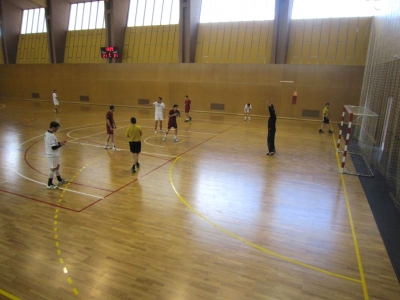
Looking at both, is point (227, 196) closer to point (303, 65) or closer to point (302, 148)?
point (302, 148)

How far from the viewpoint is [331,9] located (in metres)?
20.3

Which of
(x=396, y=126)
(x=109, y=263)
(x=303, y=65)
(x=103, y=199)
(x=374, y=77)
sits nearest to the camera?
(x=109, y=263)

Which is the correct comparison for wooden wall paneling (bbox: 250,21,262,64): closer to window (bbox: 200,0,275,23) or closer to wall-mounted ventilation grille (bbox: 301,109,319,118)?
window (bbox: 200,0,275,23)

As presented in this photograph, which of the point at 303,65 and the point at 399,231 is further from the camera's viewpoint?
the point at 303,65

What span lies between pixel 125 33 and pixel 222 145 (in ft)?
64.9

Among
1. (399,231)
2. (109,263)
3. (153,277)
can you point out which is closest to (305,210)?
(399,231)

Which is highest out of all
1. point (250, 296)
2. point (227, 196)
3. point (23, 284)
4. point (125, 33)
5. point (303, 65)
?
point (125, 33)

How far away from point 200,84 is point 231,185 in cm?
1710

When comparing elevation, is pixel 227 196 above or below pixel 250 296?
above

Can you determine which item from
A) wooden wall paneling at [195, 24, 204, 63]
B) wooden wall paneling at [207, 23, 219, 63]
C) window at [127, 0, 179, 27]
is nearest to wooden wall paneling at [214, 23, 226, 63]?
wooden wall paneling at [207, 23, 219, 63]

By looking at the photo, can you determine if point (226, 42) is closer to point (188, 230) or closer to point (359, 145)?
point (359, 145)

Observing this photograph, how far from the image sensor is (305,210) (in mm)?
6312

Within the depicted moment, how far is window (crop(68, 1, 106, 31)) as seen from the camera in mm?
27453

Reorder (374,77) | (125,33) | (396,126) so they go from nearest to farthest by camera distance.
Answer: (396,126), (374,77), (125,33)
